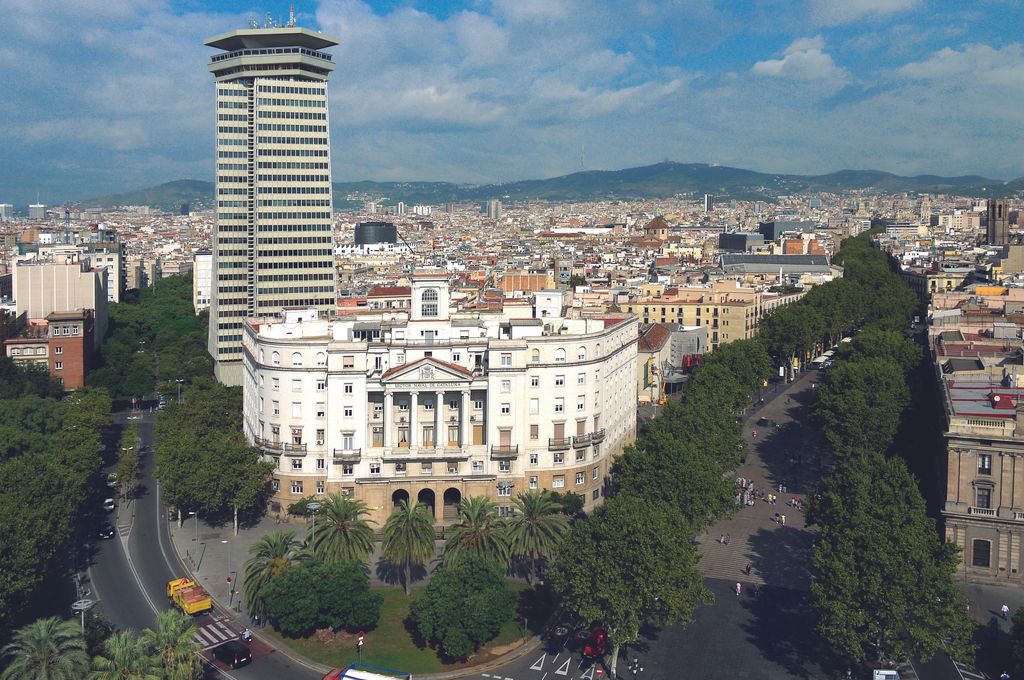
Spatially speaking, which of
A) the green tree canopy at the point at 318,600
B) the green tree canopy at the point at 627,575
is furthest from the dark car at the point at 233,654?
the green tree canopy at the point at 627,575

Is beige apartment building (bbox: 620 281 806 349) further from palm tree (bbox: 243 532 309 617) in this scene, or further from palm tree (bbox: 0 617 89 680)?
palm tree (bbox: 0 617 89 680)

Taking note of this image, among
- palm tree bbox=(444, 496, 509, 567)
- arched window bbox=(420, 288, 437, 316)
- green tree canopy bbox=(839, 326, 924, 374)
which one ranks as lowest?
palm tree bbox=(444, 496, 509, 567)

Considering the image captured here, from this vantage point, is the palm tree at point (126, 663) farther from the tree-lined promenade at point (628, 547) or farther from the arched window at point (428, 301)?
the arched window at point (428, 301)

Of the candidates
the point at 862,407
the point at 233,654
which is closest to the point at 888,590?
the point at 233,654

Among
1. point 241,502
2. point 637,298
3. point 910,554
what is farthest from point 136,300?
point 910,554

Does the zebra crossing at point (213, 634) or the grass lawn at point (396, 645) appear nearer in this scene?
the grass lawn at point (396, 645)

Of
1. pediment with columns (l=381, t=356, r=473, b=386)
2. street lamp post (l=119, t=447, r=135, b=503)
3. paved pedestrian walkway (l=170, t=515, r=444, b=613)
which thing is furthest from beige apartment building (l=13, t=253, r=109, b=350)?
pediment with columns (l=381, t=356, r=473, b=386)
